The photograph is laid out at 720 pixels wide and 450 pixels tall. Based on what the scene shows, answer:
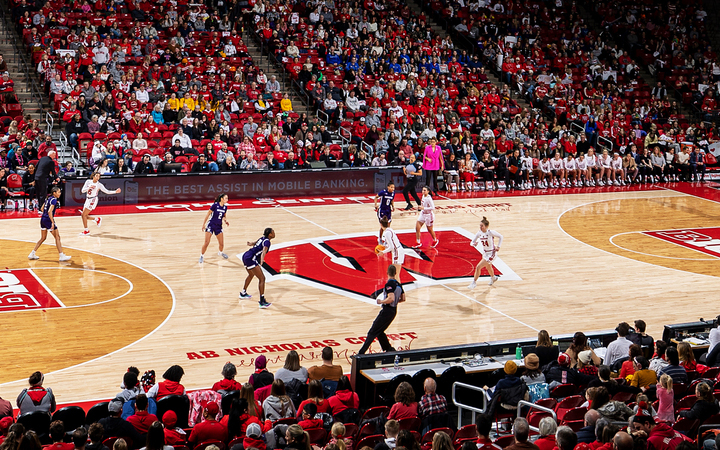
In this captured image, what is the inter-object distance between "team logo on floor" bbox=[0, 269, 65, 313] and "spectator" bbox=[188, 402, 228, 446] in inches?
330

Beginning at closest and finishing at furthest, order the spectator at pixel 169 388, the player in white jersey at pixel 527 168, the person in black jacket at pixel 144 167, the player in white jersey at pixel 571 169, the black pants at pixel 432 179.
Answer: the spectator at pixel 169 388 < the person in black jacket at pixel 144 167 < the black pants at pixel 432 179 < the player in white jersey at pixel 527 168 < the player in white jersey at pixel 571 169

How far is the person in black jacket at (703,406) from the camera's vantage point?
33.6 ft

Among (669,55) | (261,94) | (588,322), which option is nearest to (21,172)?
(261,94)

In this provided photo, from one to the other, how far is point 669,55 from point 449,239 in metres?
24.8

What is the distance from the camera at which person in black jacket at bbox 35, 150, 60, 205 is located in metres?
25.0

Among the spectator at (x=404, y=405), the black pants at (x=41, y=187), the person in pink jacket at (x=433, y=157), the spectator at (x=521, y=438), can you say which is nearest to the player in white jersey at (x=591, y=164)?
the person in pink jacket at (x=433, y=157)

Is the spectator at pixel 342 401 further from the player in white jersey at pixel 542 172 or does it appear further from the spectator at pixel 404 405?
the player in white jersey at pixel 542 172

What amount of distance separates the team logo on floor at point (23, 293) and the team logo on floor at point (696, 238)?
16176mm

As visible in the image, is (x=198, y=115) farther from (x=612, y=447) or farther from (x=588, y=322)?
(x=612, y=447)

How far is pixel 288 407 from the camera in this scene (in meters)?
10.5

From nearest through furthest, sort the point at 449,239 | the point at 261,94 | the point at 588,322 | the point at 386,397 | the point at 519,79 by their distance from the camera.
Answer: the point at 386,397 → the point at 588,322 → the point at 449,239 → the point at 261,94 → the point at 519,79

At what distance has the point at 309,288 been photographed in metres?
19.0

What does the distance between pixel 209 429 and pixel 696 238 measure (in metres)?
18.6

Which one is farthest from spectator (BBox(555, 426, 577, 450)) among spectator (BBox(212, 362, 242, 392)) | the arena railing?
the arena railing
